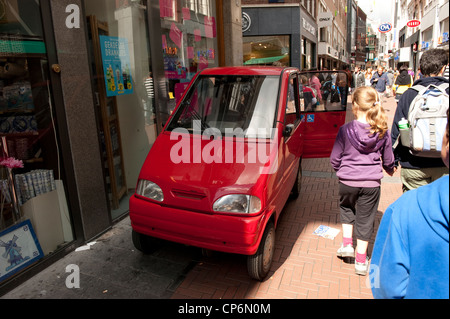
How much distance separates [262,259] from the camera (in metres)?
3.41

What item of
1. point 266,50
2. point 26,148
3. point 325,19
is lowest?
point 26,148

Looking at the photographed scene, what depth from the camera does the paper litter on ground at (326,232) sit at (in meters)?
4.52

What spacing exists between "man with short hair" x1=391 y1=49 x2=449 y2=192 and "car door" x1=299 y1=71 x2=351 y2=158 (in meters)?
2.33

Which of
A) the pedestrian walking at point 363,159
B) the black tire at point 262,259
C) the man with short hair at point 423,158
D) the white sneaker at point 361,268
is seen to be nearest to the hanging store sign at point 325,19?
the man with short hair at point 423,158

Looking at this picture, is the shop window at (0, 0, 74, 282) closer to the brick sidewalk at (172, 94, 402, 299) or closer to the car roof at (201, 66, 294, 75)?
the brick sidewalk at (172, 94, 402, 299)

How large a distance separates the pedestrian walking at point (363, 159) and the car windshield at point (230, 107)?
822 mm

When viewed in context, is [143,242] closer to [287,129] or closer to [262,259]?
[262,259]

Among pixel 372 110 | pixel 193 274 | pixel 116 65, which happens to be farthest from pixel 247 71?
pixel 193 274

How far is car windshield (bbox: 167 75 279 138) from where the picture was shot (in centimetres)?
387

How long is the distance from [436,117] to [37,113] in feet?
13.4

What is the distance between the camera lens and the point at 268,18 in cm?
1909

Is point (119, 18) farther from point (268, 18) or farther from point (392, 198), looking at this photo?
point (268, 18)

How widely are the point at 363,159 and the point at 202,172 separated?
161cm

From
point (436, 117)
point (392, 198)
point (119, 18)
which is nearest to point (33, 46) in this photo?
point (119, 18)
